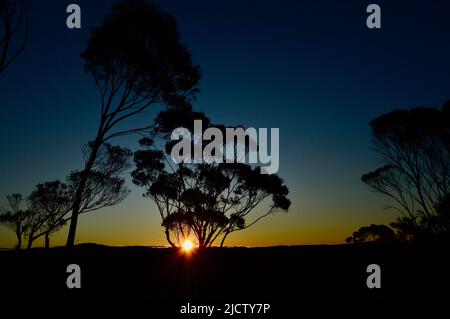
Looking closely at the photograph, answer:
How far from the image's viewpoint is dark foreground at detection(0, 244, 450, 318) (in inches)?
320

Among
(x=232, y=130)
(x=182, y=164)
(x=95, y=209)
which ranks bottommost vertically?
(x=95, y=209)

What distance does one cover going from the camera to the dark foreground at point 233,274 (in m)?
8.12

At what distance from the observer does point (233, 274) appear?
9.84 metres

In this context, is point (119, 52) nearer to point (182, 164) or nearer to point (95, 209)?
point (182, 164)

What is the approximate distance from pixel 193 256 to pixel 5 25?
9.54 meters

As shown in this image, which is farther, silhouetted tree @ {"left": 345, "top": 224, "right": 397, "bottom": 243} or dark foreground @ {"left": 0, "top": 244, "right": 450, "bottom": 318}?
silhouetted tree @ {"left": 345, "top": 224, "right": 397, "bottom": 243}

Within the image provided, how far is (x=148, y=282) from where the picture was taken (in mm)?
9328

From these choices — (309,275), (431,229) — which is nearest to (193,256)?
(309,275)

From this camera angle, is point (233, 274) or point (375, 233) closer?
point (233, 274)

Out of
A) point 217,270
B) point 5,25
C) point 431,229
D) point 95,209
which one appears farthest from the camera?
point 95,209

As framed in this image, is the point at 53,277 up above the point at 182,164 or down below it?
below

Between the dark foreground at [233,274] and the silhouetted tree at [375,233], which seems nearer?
the dark foreground at [233,274]
